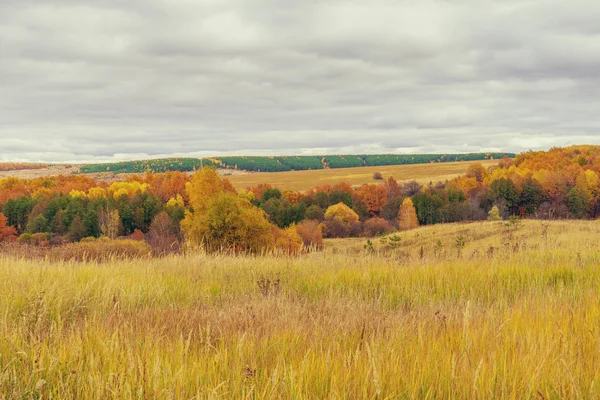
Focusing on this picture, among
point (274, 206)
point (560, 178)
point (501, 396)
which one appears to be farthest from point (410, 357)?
point (560, 178)

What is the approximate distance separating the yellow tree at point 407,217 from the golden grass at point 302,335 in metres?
94.1

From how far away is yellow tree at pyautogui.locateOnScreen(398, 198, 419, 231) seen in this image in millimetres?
99750

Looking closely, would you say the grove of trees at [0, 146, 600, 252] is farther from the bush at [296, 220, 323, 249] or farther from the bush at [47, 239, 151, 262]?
the bush at [47, 239, 151, 262]

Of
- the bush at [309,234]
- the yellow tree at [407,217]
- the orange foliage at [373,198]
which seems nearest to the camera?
the bush at [309,234]

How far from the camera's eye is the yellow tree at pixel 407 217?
99750mm

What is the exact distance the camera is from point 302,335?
3.75 meters

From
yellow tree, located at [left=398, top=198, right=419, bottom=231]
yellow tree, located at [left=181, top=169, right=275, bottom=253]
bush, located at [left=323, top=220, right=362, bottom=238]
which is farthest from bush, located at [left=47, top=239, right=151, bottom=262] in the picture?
yellow tree, located at [left=398, top=198, right=419, bottom=231]

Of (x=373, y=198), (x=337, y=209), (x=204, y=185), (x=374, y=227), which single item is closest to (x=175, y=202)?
(x=337, y=209)

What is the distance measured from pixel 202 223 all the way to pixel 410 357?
35.6 meters

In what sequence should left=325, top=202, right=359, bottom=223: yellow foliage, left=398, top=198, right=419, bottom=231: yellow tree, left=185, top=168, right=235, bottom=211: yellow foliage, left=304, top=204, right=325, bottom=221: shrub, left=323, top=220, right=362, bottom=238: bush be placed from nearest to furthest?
left=185, top=168, right=235, bottom=211: yellow foliage < left=323, top=220, right=362, bottom=238: bush < left=398, top=198, right=419, bottom=231: yellow tree < left=325, top=202, right=359, bottom=223: yellow foliage < left=304, top=204, right=325, bottom=221: shrub

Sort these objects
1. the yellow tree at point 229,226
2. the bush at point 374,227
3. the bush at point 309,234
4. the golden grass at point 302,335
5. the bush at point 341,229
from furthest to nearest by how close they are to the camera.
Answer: the bush at point 374,227 < the bush at point 341,229 < the bush at point 309,234 < the yellow tree at point 229,226 < the golden grass at point 302,335

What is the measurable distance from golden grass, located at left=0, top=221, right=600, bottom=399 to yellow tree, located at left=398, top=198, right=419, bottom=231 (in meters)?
94.1

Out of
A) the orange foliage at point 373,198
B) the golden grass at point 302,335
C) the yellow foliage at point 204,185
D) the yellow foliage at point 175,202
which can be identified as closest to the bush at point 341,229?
the yellow foliage at point 204,185

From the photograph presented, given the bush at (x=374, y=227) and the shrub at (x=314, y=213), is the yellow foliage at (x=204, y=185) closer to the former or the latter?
the bush at (x=374, y=227)
